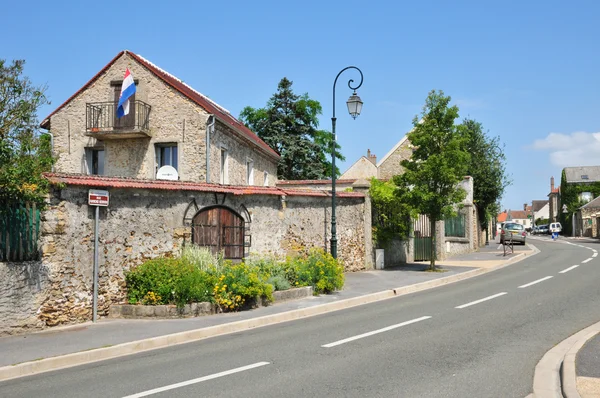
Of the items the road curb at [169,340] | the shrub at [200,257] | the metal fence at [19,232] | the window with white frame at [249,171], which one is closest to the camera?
A: the road curb at [169,340]

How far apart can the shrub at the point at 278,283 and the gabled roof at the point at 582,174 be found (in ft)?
239

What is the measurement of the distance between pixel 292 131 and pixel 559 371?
39.3 meters

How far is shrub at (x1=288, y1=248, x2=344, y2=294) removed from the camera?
13523 mm

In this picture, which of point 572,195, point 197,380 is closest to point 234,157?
point 197,380

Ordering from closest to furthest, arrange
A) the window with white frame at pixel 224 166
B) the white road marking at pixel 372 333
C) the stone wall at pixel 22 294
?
the white road marking at pixel 372 333
the stone wall at pixel 22 294
the window with white frame at pixel 224 166

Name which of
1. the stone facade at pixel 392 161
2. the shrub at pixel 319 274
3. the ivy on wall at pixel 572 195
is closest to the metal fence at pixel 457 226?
the shrub at pixel 319 274

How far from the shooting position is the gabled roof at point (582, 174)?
2943 inches

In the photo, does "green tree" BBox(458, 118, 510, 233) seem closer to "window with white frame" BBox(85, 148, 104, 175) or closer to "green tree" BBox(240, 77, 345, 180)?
"green tree" BBox(240, 77, 345, 180)

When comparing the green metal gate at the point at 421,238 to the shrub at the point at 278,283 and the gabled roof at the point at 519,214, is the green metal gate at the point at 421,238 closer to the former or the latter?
the shrub at the point at 278,283

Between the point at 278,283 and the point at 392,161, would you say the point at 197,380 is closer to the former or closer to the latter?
the point at 278,283

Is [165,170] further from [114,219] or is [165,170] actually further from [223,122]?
[114,219]

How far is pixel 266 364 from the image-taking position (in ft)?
22.2

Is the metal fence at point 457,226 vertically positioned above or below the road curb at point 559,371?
above

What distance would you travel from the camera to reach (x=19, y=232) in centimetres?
937
